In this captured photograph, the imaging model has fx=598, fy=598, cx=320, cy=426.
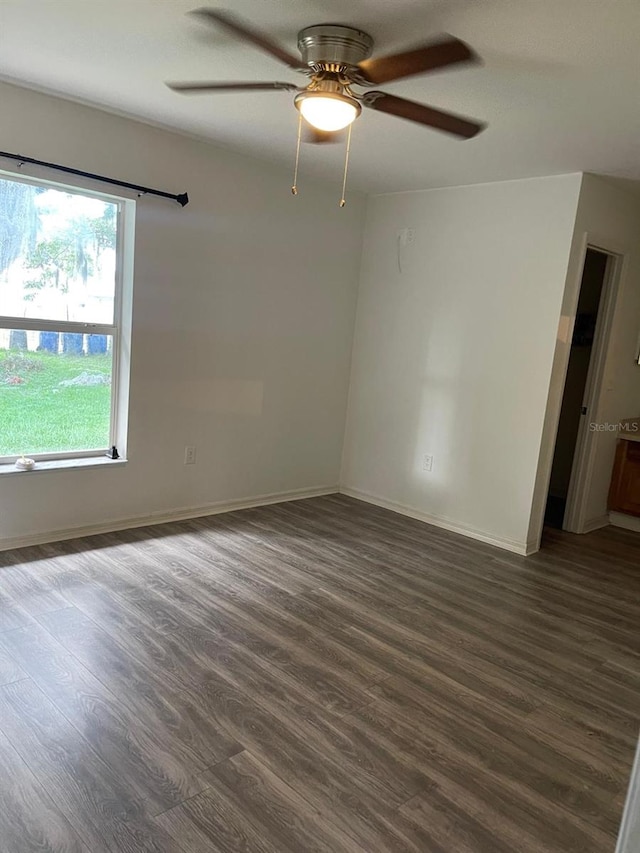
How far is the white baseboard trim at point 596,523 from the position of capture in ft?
15.4

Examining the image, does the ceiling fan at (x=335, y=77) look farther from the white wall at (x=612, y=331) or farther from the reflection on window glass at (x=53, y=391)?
the white wall at (x=612, y=331)

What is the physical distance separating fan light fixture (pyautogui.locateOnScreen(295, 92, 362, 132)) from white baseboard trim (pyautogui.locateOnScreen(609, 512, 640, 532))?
4002 millimetres

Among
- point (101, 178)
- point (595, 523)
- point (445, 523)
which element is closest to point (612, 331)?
point (595, 523)

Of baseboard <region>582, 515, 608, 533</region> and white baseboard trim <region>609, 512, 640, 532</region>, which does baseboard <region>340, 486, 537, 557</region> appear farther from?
white baseboard trim <region>609, 512, 640, 532</region>

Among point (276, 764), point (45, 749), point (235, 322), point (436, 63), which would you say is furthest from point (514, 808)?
point (235, 322)

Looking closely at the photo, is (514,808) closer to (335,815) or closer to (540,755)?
(540,755)

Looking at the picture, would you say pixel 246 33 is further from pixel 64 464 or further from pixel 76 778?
pixel 64 464

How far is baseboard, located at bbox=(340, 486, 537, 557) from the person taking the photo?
407cm

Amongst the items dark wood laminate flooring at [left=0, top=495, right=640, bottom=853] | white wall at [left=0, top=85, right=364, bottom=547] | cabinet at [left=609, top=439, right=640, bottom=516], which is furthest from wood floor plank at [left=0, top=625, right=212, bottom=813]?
cabinet at [left=609, top=439, right=640, bottom=516]

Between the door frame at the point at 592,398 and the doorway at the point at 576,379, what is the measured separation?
10.5 inches

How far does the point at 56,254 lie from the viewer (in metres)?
3.41

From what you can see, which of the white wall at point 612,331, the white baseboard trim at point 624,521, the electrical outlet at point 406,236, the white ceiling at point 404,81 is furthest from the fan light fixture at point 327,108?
the white baseboard trim at point 624,521

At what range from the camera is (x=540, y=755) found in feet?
6.78

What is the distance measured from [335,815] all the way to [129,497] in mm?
2557
